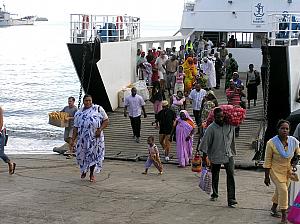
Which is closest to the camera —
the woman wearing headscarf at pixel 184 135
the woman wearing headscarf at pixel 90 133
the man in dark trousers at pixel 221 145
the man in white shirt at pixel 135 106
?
the man in dark trousers at pixel 221 145

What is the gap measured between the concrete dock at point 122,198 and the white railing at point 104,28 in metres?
5.20

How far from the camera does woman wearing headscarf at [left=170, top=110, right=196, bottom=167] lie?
11.3 m

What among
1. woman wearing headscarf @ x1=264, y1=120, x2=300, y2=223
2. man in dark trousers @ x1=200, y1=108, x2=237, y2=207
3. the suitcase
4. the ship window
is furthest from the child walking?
the ship window

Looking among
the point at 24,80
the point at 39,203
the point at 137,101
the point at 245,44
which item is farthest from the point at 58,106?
the point at 39,203

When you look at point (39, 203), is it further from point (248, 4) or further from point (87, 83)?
point (248, 4)

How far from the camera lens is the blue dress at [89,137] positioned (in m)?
9.09

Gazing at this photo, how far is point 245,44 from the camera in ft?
82.4

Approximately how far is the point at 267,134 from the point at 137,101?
312cm

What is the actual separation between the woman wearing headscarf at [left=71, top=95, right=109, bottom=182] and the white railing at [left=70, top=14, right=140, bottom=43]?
20.5 ft

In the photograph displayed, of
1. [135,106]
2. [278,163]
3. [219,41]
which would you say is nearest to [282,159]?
[278,163]

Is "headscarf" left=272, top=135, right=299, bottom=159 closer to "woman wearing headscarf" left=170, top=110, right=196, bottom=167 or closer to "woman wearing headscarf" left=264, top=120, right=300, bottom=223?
"woman wearing headscarf" left=264, top=120, right=300, bottom=223

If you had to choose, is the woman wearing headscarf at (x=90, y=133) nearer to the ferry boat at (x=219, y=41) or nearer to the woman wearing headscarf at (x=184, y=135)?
the woman wearing headscarf at (x=184, y=135)

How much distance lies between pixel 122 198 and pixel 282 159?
2333 millimetres

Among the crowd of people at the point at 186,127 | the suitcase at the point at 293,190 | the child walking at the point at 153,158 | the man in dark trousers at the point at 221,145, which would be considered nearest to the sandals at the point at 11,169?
the crowd of people at the point at 186,127
